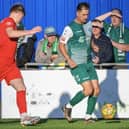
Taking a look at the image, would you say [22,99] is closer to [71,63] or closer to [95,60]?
[71,63]

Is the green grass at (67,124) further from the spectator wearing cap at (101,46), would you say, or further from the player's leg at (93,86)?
the spectator wearing cap at (101,46)

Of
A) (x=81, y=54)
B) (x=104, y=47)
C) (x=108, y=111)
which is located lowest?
(x=108, y=111)

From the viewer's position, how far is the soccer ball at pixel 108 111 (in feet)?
48.4

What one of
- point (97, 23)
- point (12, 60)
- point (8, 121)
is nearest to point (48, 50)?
point (97, 23)

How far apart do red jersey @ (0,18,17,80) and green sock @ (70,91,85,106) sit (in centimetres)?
134

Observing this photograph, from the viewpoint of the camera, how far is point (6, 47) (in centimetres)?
1311

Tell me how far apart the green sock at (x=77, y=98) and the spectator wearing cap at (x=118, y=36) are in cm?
236

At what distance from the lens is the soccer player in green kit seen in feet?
44.0

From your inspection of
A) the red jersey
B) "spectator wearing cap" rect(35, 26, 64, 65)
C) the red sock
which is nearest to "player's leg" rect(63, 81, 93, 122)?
the red sock

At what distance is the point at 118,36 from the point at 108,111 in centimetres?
196

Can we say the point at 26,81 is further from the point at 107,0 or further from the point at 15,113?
the point at 107,0

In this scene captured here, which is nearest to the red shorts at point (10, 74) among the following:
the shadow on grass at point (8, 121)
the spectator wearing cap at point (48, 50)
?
the shadow on grass at point (8, 121)

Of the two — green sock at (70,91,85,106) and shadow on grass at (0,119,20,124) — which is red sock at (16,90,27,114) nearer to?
green sock at (70,91,85,106)

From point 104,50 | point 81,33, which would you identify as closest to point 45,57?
point 104,50
